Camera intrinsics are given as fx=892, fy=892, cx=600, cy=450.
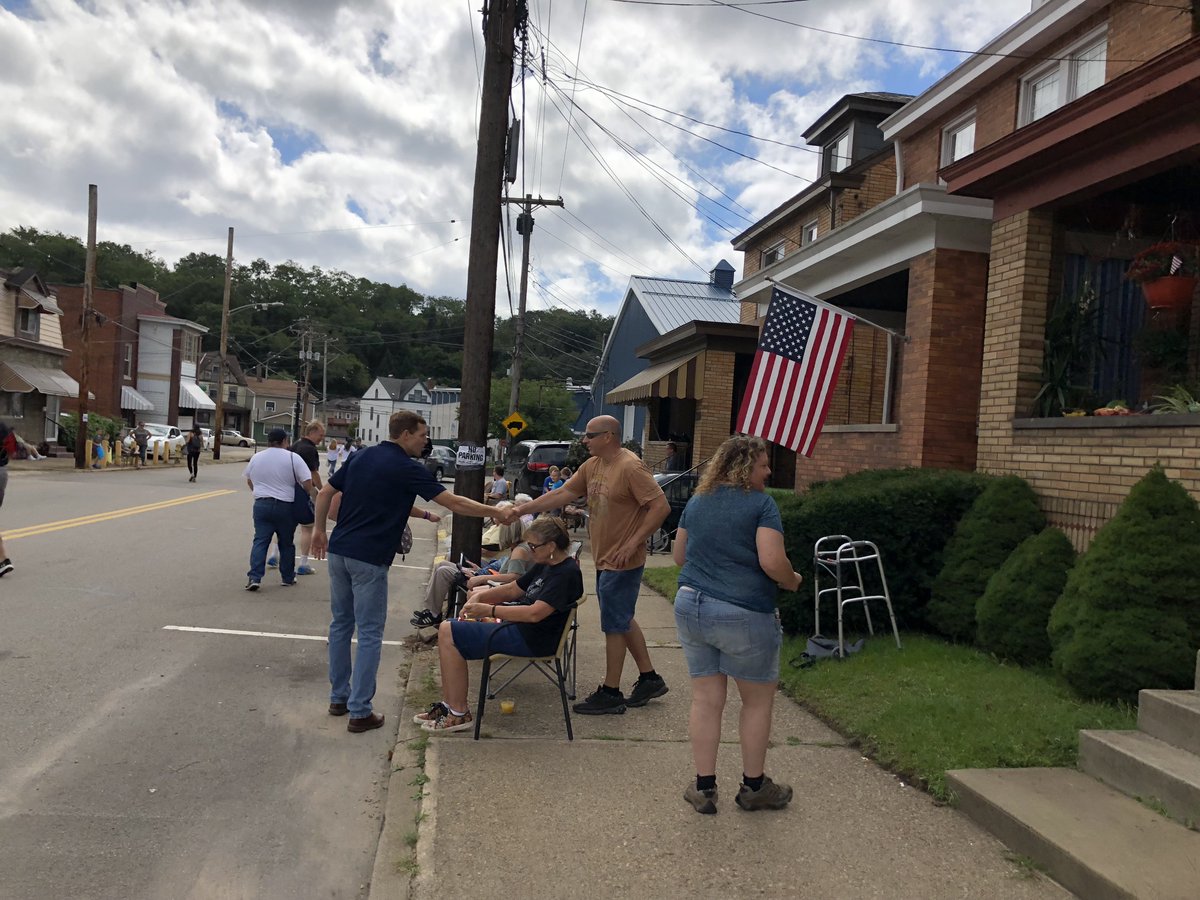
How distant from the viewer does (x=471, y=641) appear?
5.21 meters

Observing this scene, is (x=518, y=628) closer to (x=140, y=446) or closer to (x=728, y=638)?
(x=728, y=638)

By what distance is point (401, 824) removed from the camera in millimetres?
4070

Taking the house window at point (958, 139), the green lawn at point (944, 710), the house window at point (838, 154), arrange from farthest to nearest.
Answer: the house window at point (838, 154) → the house window at point (958, 139) → the green lawn at point (944, 710)

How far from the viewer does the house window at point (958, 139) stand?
13438mm

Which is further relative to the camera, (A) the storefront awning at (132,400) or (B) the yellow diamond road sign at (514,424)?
(A) the storefront awning at (132,400)

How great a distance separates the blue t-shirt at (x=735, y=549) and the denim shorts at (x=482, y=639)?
1.53m

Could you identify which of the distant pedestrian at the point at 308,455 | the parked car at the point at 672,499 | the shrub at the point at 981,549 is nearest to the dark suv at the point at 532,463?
the parked car at the point at 672,499

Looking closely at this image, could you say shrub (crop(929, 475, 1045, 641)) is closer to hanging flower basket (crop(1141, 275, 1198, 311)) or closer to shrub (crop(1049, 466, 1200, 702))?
shrub (crop(1049, 466, 1200, 702))

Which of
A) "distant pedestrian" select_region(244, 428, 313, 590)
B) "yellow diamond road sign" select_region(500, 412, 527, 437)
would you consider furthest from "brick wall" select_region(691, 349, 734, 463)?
"distant pedestrian" select_region(244, 428, 313, 590)

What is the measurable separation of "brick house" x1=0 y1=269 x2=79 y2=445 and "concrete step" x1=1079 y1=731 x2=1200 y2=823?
1467 inches

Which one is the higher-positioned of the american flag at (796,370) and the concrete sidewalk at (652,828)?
the american flag at (796,370)

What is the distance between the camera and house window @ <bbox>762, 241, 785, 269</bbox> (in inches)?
854

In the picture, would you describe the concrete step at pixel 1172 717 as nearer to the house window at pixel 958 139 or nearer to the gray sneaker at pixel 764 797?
the gray sneaker at pixel 764 797

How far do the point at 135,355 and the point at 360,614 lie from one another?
56.5 m
